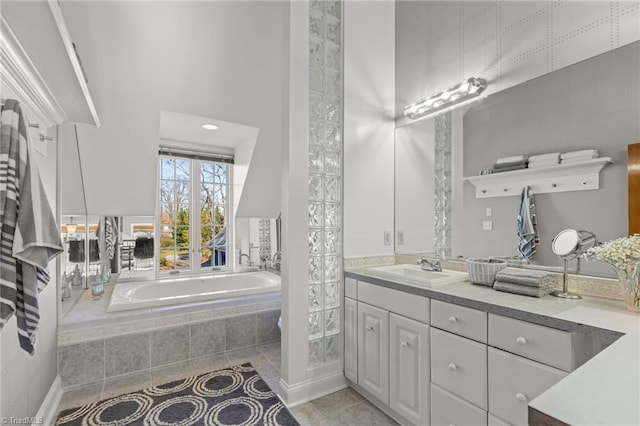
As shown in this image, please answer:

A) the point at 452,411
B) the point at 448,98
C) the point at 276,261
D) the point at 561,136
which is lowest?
the point at 452,411

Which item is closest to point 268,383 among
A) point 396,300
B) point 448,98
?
point 396,300

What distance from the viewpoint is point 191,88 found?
2.69 metres

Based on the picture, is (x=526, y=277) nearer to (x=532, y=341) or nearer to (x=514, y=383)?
(x=532, y=341)

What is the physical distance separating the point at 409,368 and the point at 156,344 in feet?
6.71

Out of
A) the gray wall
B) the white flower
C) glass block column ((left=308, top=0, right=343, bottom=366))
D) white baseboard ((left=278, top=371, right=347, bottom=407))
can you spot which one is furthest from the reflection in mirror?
the white flower

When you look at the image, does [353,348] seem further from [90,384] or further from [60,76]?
[60,76]

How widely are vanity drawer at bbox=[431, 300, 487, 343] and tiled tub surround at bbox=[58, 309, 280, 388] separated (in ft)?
6.09

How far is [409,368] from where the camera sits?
68.4 inches

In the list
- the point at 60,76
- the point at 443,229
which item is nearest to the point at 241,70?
the point at 60,76

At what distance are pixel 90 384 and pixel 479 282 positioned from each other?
2848 mm

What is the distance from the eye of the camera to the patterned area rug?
6.25 ft

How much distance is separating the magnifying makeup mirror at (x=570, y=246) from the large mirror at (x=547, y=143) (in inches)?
1.8

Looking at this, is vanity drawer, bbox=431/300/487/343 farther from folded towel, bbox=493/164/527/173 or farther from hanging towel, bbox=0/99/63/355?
hanging towel, bbox=0/99/63/355

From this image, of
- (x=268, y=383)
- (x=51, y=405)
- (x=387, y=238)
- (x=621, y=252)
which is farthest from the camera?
(x=387, y=238)
